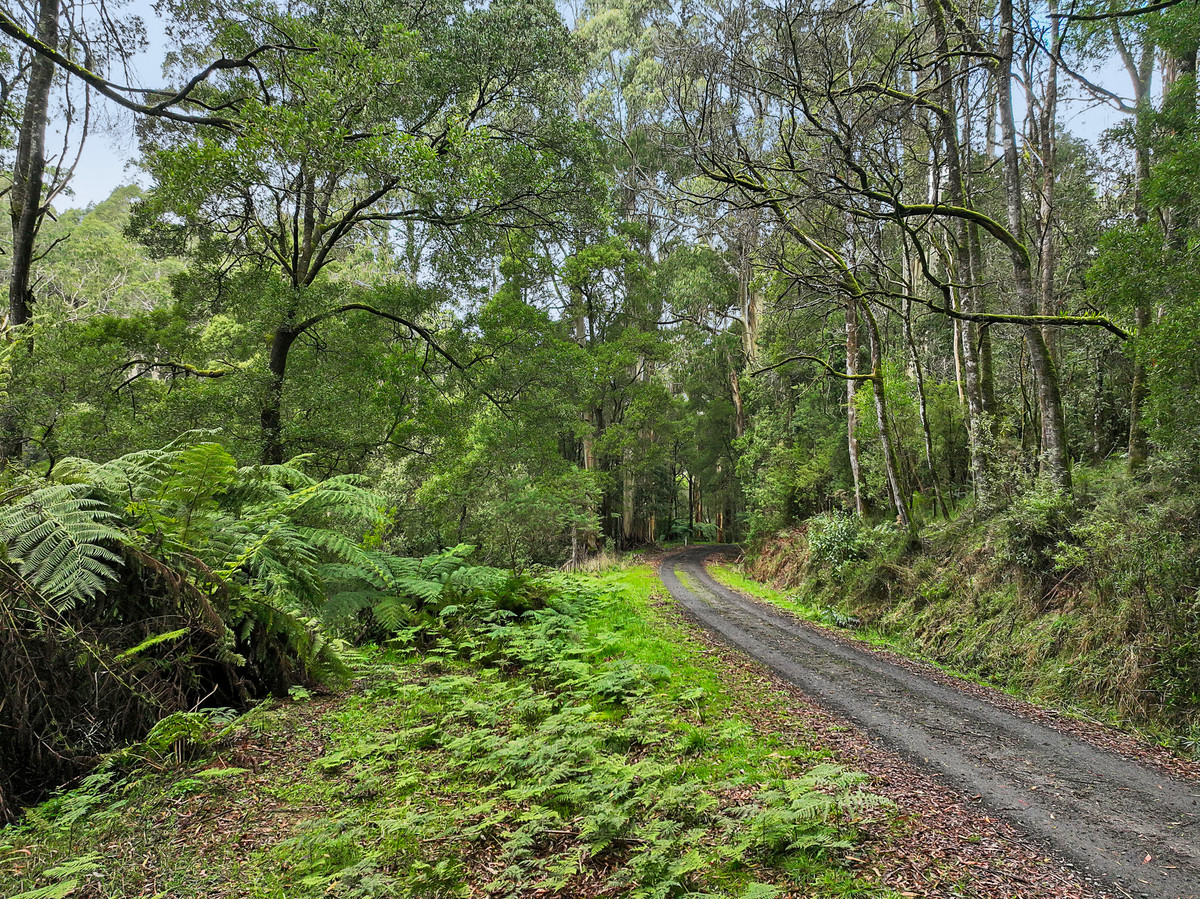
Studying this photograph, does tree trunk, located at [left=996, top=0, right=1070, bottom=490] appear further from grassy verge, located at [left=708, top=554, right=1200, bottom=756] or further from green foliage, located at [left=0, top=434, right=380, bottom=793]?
green foliage, located at [left=0, top=434, right=380, bottom=793]

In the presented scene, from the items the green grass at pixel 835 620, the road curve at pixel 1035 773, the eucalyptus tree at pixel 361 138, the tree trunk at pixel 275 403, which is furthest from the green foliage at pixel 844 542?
the tree trunk at pixel 275 403

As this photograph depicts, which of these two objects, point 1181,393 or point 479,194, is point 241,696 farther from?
point 1181,393

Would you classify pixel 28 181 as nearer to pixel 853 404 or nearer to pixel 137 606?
pixel 137 606

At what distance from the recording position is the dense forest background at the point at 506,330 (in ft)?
12.4

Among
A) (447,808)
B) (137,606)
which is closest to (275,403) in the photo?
(137,606)

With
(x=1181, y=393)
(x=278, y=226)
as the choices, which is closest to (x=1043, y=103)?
(x=1181, y=393)

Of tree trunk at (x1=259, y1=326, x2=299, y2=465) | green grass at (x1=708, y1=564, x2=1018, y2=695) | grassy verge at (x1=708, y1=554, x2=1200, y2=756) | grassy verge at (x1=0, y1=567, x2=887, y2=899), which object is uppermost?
tree trunk at (x1=259, y1=326, x2=299, y2=465)

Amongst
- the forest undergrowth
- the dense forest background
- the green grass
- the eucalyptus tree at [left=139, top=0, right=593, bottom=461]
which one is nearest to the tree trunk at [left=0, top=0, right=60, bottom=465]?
the dense forest background

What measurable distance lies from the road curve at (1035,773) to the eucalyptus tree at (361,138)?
27.2ft

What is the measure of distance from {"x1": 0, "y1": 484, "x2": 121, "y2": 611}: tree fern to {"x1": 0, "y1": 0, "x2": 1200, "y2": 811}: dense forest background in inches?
0.7

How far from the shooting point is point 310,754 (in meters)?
3.16

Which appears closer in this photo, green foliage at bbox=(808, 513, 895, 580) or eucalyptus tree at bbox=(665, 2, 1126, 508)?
eucalyptus tree at bbox=(665, 2, 1126, 508)

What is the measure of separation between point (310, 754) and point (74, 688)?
119cm

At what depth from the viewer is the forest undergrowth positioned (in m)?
5.56
